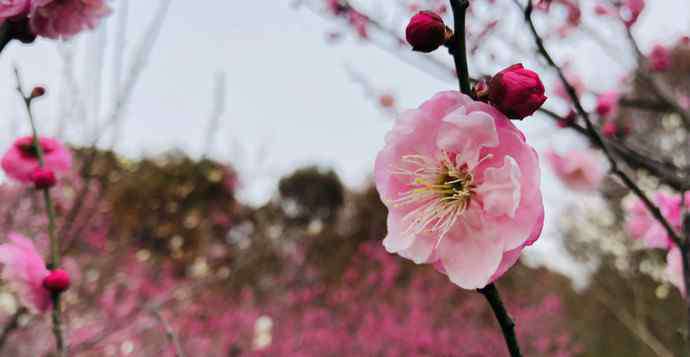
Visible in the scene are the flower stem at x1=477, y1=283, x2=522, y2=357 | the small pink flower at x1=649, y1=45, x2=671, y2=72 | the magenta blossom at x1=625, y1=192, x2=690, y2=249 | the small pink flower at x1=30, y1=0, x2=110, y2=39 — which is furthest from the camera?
the small pink flower at x1=649, y1=45, x2=671, y2=72

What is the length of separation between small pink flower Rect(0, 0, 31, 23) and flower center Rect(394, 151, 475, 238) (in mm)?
528

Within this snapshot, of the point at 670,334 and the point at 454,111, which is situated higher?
the point at 454,111

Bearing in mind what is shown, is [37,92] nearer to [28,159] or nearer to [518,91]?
[28,159]

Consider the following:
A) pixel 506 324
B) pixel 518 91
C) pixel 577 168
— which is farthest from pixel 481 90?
pixel 577 168

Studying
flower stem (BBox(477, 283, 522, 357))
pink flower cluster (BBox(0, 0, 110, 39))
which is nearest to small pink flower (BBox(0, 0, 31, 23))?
pink flower cluster (BBox(0, 0, 110, 39))

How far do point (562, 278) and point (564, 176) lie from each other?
Answer: 756 cm

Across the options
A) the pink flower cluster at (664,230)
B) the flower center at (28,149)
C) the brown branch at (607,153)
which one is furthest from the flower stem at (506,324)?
the flower center at (28,149)

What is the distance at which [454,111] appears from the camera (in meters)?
0.55

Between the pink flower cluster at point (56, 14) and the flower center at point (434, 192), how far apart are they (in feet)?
1.72

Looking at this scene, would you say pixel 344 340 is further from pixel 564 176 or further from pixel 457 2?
pixel 457 2

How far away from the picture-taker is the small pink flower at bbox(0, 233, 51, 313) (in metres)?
0.77

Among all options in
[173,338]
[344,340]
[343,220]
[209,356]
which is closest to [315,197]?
[343,220]

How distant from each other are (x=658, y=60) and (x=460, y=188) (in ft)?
5.54

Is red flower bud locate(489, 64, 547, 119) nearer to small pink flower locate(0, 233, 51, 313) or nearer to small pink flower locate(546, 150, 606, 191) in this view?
small pink flower locate(0, 233, 51, 313)
